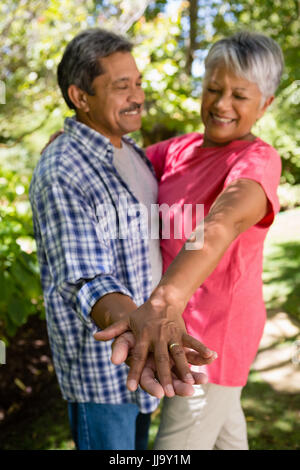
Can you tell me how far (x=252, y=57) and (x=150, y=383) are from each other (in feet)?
4.73

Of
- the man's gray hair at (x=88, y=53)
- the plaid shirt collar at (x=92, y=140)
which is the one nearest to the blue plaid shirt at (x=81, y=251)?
the plaid shirt collar at (x=92, y=140)

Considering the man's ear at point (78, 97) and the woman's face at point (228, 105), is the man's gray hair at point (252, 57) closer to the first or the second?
the woman's face at point (228, 105)

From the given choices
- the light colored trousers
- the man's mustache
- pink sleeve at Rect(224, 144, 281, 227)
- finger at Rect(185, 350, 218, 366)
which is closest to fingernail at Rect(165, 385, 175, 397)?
finger at Rect(185, 350, 218, 366)

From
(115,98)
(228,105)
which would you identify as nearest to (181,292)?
(228,105)

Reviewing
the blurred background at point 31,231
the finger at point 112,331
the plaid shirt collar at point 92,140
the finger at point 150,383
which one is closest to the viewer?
the finger at point 150,383

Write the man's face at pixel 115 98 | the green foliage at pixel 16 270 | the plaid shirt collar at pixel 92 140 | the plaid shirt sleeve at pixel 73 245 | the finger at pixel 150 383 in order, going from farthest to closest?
the green foliage at pixel 16 270 → the man's face at pixel 115 98 → the plaid shirt collar at pixel 92 140 → the plaid shirt sleeve at pixel 73 245 → the finger at pixel 150 383

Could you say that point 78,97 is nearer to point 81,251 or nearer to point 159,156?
point 159,156

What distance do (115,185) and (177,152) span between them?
0.56m

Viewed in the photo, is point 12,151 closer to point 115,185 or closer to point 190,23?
point 190,23

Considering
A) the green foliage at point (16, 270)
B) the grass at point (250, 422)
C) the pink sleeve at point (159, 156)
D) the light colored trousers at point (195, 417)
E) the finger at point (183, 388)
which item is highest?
the pink sleeve at point (159, 156)

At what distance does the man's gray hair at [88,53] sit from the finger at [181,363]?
138 centimetres

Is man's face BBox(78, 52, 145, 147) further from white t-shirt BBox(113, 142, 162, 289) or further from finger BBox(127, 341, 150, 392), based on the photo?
finger BBox(127, 341, 150, 392)

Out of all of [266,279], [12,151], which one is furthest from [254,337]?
[12,151]

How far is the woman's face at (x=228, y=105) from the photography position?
197 centimetres
